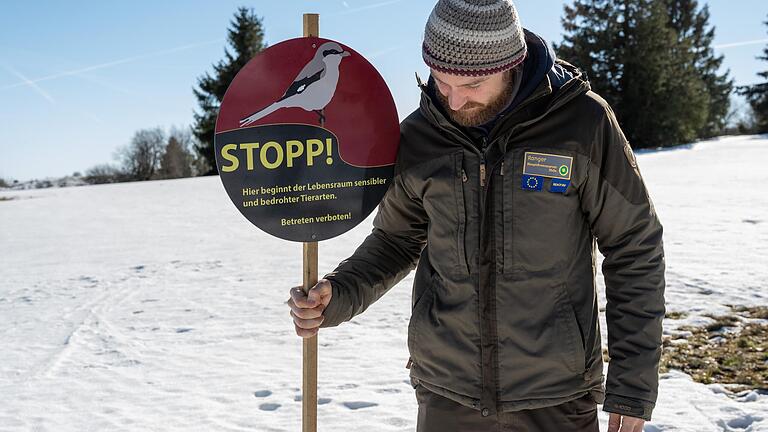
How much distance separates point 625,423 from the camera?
180cm

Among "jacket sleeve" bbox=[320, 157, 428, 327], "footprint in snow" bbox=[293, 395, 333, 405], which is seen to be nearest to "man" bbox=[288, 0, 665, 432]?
"jacket sleeve" bbox=[320, 157, 428, 327]

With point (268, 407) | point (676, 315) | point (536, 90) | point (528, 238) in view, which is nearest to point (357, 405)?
point (268, 407)

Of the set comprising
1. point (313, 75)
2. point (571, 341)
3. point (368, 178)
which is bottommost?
point (571, 341)

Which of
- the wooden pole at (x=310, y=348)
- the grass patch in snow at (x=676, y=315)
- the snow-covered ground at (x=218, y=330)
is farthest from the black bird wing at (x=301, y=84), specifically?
the grass patch in snow at (x=676, y=315)

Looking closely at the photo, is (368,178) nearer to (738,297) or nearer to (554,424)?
(554,424)

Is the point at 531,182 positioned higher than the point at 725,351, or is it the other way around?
the point at 531,182

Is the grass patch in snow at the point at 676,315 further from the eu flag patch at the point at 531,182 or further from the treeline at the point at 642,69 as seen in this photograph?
the treeline at the point at 642,69

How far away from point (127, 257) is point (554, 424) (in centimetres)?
869

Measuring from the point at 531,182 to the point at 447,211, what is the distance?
272 millimetres

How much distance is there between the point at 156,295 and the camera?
714cm

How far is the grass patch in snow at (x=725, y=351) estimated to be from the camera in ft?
13.9

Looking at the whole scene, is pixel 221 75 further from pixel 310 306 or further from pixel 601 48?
pixel 310 306

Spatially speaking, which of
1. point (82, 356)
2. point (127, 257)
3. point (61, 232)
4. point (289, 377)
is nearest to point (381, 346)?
point (289, 377)

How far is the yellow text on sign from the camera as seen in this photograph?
→ 1.95 meters
